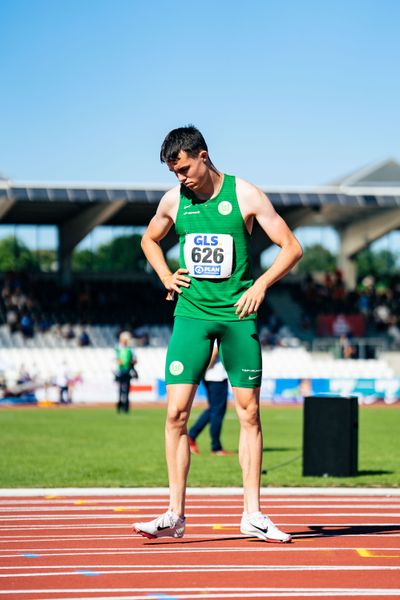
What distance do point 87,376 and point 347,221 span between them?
24969 millimetres

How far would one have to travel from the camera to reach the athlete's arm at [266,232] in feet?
23.8

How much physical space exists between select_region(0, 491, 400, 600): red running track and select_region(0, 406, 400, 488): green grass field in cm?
247

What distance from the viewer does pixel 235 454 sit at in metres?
17.1

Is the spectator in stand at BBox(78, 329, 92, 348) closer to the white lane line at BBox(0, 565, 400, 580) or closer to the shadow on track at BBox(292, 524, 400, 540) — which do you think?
the shadow on track at BBox(292, 524, 400, 540)

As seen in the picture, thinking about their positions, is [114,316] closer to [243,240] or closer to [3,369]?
[3,369]

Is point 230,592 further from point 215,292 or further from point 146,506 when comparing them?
point 146,506

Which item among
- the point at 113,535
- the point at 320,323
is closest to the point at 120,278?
the point at 320,323

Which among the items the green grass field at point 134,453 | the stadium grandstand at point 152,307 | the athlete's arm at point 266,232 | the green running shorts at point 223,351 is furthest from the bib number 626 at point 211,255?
the stadium grandstand at point 152,307

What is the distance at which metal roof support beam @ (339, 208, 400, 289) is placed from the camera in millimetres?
57097

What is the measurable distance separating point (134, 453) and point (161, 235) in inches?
395

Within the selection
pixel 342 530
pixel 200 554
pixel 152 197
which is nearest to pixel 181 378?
pixel 200 554

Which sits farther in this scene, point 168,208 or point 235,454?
point 235,454

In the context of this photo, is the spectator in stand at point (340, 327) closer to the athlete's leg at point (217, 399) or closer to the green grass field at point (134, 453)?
the green grass field at point (134, 453)

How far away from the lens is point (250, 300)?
7.21m
